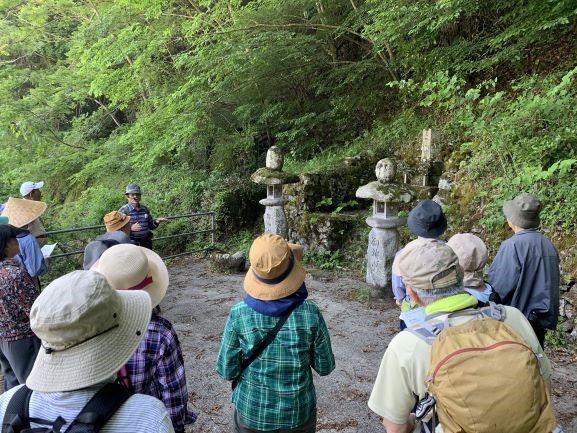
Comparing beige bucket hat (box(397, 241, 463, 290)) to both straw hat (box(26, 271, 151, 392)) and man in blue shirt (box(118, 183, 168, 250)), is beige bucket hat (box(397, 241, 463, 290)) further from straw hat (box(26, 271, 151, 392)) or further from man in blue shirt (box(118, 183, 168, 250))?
man in blue shirt (box(118, 183, 168, 250))

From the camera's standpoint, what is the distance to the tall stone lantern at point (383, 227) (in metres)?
6.05

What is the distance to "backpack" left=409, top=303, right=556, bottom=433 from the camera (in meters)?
1.16

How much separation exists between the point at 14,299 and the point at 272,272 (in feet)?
6.64

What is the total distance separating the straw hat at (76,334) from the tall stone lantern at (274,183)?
20.7 feet

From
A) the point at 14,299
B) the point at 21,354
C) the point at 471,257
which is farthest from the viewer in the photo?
the point at 21,354

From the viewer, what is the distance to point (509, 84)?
29.1 feet

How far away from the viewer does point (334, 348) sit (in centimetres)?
473

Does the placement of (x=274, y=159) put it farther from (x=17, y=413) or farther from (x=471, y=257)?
(x=17, y=413)

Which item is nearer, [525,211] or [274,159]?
[525,211]

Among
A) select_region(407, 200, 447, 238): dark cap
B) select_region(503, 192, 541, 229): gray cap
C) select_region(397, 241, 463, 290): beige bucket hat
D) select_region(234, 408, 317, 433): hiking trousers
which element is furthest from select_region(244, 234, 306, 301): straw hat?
select_region(503, 192, 541, 229): gray cap

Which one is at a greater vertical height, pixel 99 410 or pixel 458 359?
pixel 458 359

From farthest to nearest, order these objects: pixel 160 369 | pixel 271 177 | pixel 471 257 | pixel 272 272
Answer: pixel 271 177 → pixel 471 257 → pixel 272 272 → pixel 160 369

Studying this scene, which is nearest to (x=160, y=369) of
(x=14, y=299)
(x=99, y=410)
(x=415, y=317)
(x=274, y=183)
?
(x=99, y=410)

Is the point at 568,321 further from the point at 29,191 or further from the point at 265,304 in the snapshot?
the point at 29,191
